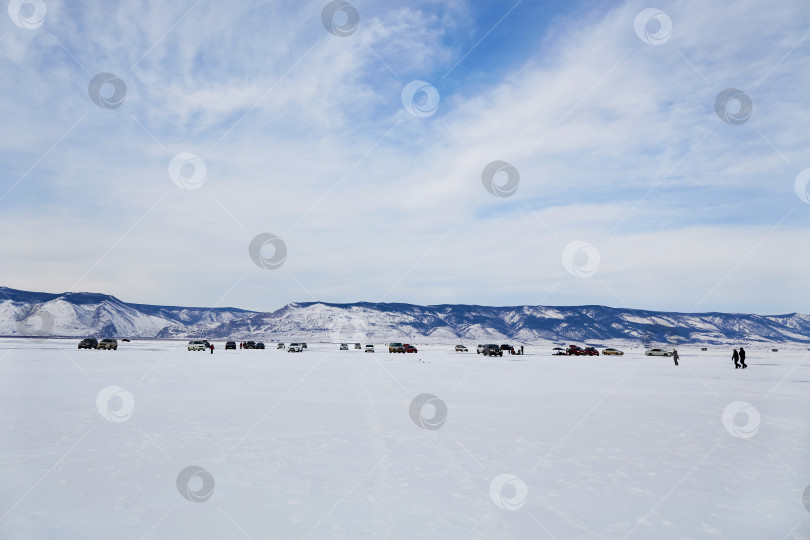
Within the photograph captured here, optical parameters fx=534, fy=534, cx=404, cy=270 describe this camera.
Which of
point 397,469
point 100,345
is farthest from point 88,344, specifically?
point 397,469

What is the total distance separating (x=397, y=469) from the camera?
902 centimetres

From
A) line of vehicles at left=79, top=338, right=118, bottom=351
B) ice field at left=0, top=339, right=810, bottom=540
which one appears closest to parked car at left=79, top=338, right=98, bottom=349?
line of vehicles at left=79, top=338, right=118, bottom=351

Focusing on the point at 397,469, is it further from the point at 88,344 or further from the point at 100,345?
the point at 88,344

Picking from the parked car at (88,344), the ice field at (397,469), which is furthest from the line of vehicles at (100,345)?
the ice field at (397,469)

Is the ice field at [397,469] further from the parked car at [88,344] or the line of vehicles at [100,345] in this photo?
the parked car at [88,344]

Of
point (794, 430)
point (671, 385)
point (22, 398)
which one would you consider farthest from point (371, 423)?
point (671, 385)

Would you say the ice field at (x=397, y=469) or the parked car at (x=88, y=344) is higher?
the parked car at (x=88, y=344)

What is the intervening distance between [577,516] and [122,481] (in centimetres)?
662

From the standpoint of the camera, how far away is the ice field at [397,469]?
6.46 m

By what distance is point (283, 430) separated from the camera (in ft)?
40.7

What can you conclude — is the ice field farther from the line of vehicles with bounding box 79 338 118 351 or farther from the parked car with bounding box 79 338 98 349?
the parked car with bounding box 79 338 98 349

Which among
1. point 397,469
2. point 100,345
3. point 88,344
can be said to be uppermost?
point 88,344

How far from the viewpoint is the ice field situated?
646 centimetres

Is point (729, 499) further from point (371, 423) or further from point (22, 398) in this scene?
point (22, 398)
